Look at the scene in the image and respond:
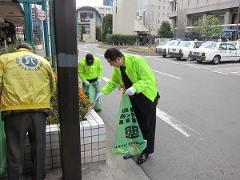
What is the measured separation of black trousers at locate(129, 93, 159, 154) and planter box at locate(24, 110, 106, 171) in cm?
55

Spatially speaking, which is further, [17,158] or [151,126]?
[151,126]

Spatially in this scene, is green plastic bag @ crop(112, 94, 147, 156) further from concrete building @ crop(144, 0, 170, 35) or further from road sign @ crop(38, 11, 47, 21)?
concrete building @ crop(144, 0, 170, 35)

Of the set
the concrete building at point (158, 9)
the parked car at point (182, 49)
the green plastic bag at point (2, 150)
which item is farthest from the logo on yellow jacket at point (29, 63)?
the concrete building at point (158, 9)

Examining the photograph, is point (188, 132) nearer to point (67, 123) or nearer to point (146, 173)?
point (146, 173)

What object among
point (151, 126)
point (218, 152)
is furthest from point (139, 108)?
point (218, 152)

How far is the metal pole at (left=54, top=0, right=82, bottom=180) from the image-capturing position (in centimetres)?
→ 290

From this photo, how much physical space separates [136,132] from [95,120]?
0.64 m

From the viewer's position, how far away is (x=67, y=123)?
3.21 meters

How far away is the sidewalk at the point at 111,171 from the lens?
3.76 meters

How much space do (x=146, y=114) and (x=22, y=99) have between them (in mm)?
1787

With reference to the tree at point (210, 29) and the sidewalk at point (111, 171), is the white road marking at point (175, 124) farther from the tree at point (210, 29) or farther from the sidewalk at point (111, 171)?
the tree at point (210, 29)

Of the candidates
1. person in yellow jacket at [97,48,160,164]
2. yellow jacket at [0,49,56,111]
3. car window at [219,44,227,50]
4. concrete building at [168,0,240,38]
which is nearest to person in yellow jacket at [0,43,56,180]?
yellow jacket at [0,49,56,111]

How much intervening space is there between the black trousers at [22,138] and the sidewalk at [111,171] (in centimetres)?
52

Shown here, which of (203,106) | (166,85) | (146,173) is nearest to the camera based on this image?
(146,173)
